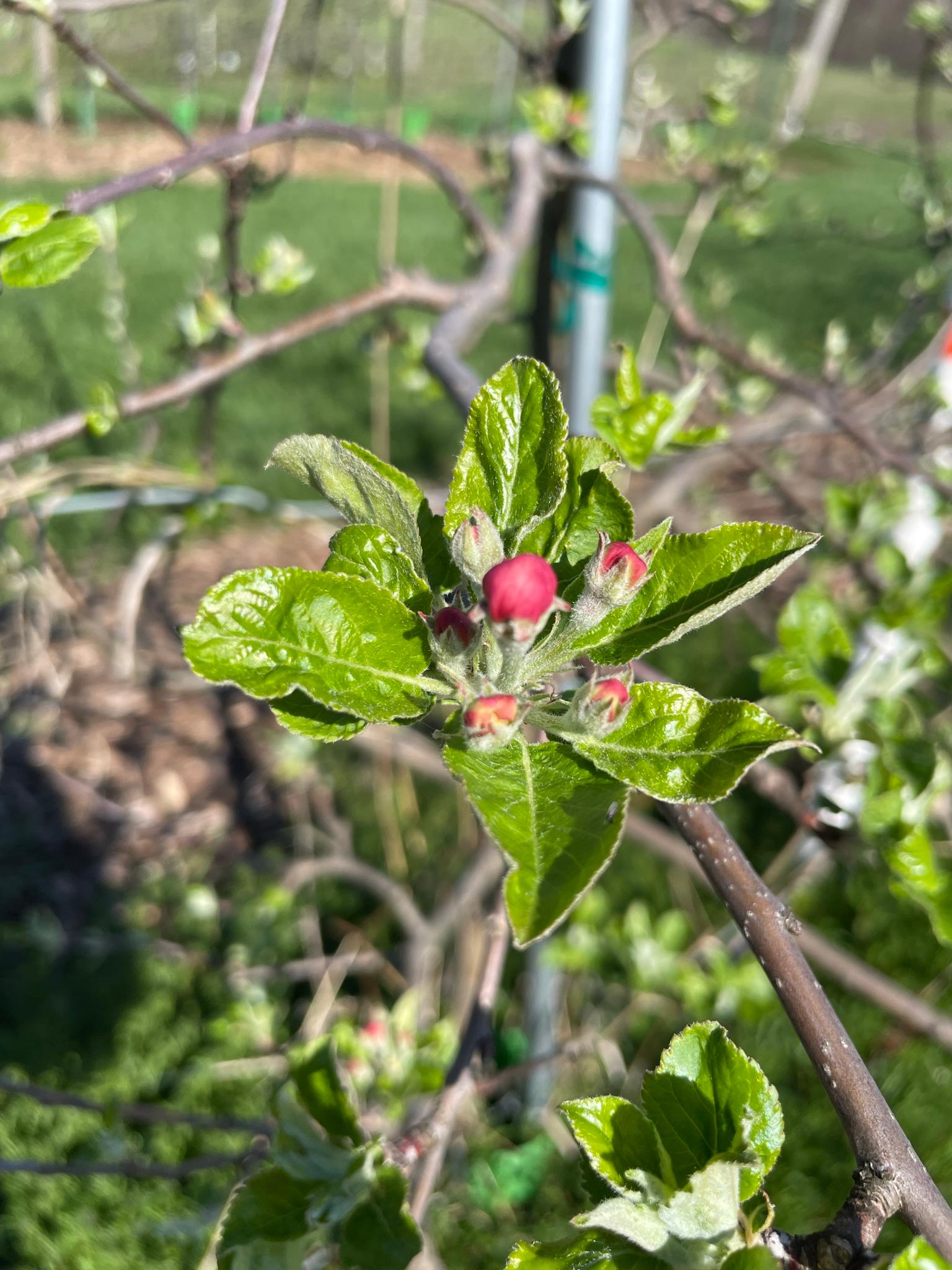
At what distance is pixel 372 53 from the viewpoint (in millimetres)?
14250

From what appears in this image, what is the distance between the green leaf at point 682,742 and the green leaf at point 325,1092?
0.28 metres

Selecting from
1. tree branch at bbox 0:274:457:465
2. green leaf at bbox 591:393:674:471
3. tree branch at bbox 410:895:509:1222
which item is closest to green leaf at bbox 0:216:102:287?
tree branch at bbox 0:274:457:465

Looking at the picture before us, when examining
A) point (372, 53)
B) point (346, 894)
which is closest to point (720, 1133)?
point (346, 894)

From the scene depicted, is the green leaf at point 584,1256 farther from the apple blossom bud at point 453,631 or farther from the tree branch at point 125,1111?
the tree branch at point 125,1111

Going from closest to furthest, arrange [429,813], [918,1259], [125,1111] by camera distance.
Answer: [918,1259]
[125,1111]
[429,813]

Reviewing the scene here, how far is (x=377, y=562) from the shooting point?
0.47m

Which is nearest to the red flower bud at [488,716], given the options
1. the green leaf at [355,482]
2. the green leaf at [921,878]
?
the green leaf at [355,482]

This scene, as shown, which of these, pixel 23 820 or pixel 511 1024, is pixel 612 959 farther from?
pixel 23 820

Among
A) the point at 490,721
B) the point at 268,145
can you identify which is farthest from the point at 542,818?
the point at 268,145

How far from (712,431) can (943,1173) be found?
4.96 ft

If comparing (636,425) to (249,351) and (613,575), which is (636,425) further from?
(249,351)

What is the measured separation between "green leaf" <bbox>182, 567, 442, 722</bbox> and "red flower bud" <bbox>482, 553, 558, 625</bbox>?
8cm

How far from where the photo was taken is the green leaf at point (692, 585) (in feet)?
1.36

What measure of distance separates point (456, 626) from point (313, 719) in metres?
0.08
